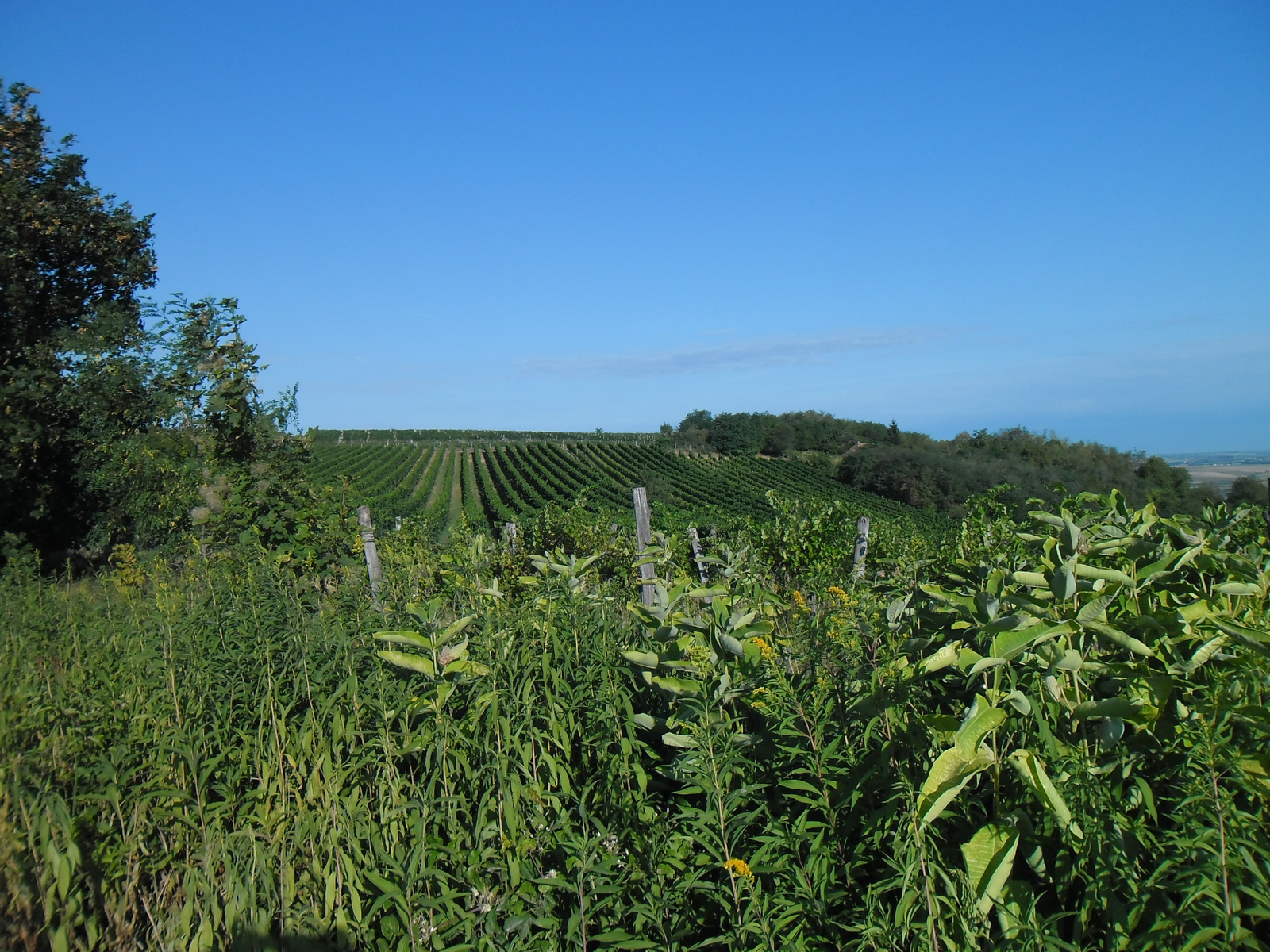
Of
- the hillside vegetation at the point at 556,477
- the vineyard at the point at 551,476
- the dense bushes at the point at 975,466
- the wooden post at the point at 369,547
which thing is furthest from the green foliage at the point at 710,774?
the dense bushes at the point at 975,466

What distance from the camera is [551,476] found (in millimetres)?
44156

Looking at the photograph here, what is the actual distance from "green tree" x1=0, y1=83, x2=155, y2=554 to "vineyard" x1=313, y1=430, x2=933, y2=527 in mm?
10201

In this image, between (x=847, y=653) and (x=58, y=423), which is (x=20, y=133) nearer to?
(x=58, y=423)

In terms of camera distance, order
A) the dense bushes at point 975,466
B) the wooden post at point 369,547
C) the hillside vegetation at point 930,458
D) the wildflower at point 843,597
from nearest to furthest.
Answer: the wildflower at point 843,597, the wooden post at point 369,547, the hillside vegetation at point 930,458, the dense bushes at point 975,466

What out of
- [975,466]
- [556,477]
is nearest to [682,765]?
[556,477]

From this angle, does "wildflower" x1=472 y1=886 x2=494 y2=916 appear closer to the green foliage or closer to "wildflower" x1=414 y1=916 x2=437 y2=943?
the green foliage

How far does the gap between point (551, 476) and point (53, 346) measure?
95.6 feet

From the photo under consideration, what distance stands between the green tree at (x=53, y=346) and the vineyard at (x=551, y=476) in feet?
33.5

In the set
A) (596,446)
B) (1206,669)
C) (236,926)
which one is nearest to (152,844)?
(236,926)

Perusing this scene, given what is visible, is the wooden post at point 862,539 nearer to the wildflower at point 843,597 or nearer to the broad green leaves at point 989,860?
the wildflower at point 843,597

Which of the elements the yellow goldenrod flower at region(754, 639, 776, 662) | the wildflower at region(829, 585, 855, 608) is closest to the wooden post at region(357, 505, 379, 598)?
the wildflower at region(829, 585, 855, 608)

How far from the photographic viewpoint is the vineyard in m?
34.2

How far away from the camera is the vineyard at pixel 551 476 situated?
3422cm

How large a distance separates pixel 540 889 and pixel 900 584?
66.1 inches
